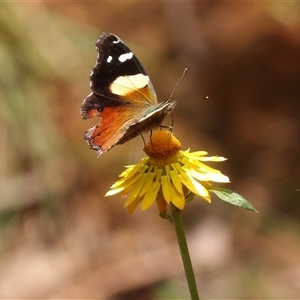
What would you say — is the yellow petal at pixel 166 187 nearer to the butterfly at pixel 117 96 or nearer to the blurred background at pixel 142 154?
the butterfly at pixel 117 96

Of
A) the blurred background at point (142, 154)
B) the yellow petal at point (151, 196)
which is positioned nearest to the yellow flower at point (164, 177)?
the yellow petal at point (151, 196)

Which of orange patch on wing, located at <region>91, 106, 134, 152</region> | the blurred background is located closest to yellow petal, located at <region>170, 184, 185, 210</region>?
orange patch on wing, located at <region>91, 106, 134, 152</region>

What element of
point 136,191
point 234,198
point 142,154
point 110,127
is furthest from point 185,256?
point 142,154

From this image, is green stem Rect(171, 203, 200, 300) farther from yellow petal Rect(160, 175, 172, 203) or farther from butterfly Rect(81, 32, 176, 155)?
butterfly Rect(81, 32, 176, 155)

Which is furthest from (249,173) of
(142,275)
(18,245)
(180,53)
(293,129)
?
(18,245)

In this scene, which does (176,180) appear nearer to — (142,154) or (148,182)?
(148,182)

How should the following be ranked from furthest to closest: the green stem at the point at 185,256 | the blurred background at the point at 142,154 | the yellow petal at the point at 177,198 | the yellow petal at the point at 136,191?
the blurred background at the point at 142,154 < the yellow petal at the point at 136,191 < the yellow petal at the point at 177,198 < the green stem at the point at 185,256

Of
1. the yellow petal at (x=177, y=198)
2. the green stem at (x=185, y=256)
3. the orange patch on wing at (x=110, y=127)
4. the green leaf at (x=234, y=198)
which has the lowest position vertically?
the green stem at (x=185, y=256)

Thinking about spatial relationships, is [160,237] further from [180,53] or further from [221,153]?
[180,53]
